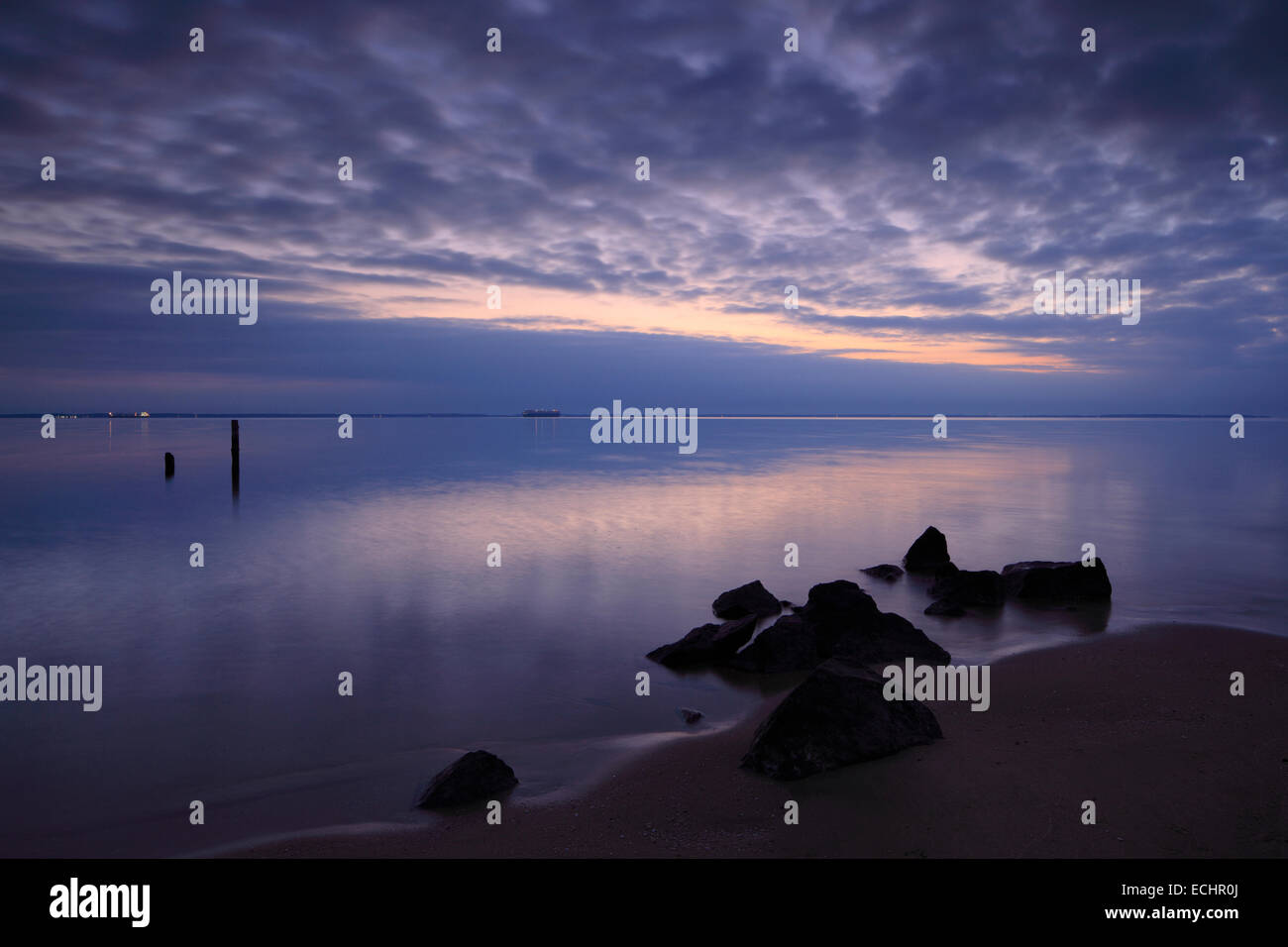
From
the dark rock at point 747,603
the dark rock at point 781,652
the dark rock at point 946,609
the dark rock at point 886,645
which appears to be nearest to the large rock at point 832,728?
the dark rock at point 886,645

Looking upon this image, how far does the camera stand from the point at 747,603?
1424 centimetres

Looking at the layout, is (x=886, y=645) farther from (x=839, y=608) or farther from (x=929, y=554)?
(x=929, y=554)

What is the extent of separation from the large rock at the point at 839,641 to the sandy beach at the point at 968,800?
2110mm

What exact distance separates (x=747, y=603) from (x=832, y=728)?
280 inches

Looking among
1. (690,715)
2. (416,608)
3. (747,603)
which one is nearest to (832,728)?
(690,715)

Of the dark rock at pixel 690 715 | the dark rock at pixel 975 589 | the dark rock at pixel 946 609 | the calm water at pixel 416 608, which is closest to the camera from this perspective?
the calm water at pixel 416 608

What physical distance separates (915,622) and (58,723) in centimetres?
1340

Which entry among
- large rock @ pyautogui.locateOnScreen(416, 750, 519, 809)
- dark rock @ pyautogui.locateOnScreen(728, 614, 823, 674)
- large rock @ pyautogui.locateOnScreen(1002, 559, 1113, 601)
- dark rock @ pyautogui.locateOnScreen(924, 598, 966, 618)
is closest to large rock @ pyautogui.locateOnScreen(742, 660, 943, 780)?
large rock @ pyautogui.locateOnScreen(416, 750, 519, 809)

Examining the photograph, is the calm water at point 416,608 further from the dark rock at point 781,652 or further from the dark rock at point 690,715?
the dark rock at point 781,652

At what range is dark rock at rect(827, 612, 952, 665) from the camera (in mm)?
10711

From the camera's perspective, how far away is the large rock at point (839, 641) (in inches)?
426
